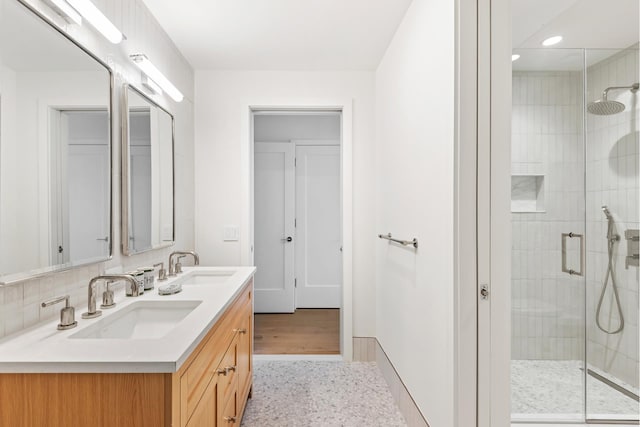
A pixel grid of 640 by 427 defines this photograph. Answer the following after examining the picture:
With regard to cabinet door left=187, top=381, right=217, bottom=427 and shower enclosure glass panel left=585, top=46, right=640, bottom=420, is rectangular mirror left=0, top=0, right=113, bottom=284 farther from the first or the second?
shower enclosure glass panel left=585, top=46, right=640, bottom=420

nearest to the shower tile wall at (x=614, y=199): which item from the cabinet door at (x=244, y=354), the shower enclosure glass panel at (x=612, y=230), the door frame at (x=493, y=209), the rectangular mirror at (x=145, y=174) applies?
the shower enclosure glass panel at (x=612, y=230)

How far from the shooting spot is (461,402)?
125 centimetres

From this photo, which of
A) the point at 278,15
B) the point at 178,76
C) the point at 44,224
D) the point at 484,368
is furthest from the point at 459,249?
the point at 178,76

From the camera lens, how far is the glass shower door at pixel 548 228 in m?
1.46

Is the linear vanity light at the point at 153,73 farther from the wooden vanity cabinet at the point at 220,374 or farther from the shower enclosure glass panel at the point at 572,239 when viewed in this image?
the shower enclosure glass panel at the point at 572,239

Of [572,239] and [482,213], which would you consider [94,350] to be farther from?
[572,239]

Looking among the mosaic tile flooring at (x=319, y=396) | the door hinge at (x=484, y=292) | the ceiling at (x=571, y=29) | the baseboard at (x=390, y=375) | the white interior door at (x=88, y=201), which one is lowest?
the mosaic tile flooring at (x=319, y=396)

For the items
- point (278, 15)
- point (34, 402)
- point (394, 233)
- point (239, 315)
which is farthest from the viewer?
point (394, 233)

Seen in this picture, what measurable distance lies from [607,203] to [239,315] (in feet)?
5.71

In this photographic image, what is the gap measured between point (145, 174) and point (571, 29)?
2.17 meters

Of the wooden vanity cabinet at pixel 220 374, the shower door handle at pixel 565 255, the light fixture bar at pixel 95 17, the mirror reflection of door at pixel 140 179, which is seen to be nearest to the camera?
the wooden vanity cabinet at pixel 220 374

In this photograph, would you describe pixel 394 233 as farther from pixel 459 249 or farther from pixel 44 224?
pixel 44 224

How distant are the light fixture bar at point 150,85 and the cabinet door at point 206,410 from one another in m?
1.62

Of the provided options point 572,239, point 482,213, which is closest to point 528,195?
point 572,239
